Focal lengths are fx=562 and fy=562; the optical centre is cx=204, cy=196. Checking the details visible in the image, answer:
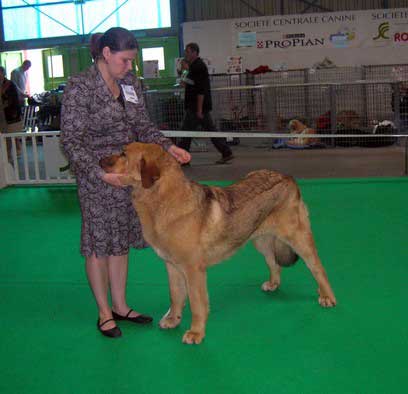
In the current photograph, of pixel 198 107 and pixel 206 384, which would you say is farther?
pixel 198 107

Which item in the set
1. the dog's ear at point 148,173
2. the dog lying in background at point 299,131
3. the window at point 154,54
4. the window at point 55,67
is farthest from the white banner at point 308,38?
the dog's ear at point 148,173

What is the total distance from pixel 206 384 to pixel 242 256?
2212 millimetres

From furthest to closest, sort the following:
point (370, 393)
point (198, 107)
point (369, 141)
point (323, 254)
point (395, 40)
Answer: point (395, 40), point (369, 141), point (198, 107), point (323, 254), point (370, 393)

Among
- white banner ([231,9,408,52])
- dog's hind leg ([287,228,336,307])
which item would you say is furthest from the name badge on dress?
white banner ([231,9,408,52])

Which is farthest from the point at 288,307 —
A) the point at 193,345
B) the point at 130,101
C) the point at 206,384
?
the point at 130,101

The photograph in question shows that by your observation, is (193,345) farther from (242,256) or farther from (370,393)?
(242,256)

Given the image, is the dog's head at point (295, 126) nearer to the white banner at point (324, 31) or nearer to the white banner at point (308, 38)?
the white banner at point (308, 38)

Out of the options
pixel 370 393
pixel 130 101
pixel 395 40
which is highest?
pixel 395 40

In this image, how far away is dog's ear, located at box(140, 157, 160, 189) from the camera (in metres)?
3.03

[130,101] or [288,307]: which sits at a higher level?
[130,101]

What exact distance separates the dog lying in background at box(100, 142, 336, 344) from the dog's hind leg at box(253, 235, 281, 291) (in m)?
0.20

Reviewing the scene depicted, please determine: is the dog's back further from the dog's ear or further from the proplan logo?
the proplan logo

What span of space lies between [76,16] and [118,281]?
18262 millimetres

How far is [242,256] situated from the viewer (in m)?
4.99
